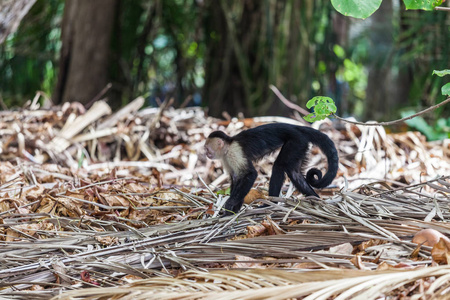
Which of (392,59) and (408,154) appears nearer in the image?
(408,154)

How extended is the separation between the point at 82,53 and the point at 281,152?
419cm

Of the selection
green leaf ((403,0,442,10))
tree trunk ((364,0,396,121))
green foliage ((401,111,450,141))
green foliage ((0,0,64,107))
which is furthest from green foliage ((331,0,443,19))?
green foliage ((0,0,64,107))

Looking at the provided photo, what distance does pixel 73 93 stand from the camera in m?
6.40

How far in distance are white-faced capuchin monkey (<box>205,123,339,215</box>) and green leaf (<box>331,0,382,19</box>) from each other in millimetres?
1045

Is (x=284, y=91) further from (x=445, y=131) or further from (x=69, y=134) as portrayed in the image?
(x=69, y=134)

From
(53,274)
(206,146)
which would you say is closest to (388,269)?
(53,274)

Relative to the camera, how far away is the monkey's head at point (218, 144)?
9.87 feet

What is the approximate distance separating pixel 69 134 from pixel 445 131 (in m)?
3.33

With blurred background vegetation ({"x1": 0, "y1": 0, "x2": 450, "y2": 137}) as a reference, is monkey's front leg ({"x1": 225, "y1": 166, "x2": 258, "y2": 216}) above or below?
below

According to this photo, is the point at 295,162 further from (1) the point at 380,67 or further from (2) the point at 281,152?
(1) the point at 380,67

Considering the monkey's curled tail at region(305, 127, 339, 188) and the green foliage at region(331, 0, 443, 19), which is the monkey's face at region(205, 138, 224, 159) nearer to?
the monkey's curled tail at region(305, 127, 339, 188)

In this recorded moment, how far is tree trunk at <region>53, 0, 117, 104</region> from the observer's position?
21.2 ft

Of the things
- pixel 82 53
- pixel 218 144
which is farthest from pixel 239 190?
pixel 82 53

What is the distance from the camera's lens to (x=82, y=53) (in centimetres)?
655
